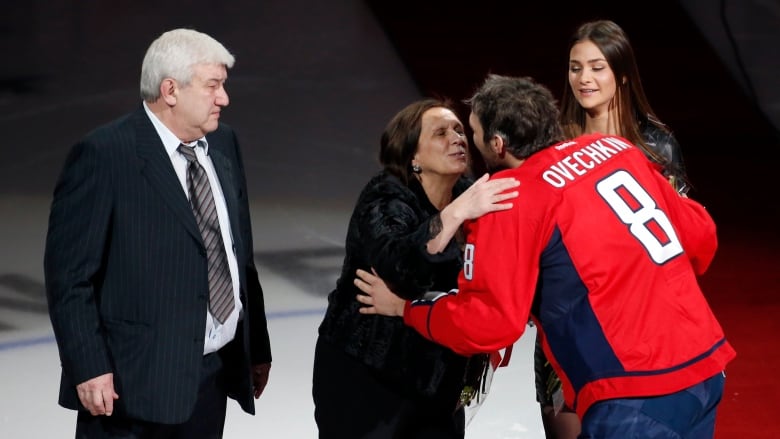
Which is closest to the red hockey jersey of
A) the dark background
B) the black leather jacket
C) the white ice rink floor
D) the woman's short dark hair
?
the black leather jacket

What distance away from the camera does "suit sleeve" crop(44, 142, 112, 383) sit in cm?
269

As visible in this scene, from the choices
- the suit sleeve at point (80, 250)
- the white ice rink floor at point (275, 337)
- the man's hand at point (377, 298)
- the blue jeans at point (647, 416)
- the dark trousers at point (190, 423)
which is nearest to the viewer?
the blue jeans at point (647, 416)

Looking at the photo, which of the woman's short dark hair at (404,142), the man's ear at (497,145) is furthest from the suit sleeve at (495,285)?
the woman's short dark hair at (404,142)

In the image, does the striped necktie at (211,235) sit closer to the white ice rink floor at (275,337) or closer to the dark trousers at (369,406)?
the dark trousers at (369,406)

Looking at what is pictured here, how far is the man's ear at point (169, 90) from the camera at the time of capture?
9.11 ft

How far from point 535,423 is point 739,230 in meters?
3.06

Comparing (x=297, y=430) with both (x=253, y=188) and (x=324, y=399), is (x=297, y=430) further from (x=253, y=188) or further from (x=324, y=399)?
(x=253, y=188)

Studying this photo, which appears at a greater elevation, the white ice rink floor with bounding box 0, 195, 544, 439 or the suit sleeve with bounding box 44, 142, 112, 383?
the suit sleeve with bounding box 44, 142, 112, 383

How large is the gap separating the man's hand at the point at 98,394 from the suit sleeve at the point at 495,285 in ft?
2.55

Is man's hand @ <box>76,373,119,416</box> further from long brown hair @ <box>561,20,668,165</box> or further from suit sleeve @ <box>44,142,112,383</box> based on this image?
long brown hair @ <box>561,20,668,165</box>

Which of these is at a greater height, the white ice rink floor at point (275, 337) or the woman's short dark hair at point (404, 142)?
the woman's short dark hair at point (404, 142)

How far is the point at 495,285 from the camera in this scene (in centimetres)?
258

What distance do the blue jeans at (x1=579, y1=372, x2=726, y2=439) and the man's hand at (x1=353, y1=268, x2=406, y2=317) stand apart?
575 mm

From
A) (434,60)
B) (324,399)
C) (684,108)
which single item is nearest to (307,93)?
(434,60)
